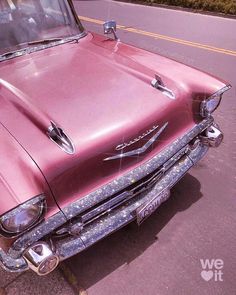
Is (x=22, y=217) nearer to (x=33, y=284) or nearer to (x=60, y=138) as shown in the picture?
(x=60, y=138)

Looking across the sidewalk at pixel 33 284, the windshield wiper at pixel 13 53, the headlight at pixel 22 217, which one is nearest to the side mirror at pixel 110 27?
the windshield wiper at pixel 13 53

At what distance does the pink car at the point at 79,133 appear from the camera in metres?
2.27

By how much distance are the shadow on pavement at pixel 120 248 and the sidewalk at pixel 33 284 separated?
0.13 metres

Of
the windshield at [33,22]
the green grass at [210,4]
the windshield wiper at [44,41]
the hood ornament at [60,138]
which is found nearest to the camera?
the hood ornament at [60,138]

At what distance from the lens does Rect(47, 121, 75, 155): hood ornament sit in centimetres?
239

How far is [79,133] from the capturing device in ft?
8.14

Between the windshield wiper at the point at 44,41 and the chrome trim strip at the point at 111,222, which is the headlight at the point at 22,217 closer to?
the chrome trim strip at the point at 111,222

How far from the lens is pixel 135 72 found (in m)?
3.17

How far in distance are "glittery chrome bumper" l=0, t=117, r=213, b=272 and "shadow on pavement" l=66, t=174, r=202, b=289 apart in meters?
0.49

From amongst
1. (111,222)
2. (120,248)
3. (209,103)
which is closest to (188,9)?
(209,103)

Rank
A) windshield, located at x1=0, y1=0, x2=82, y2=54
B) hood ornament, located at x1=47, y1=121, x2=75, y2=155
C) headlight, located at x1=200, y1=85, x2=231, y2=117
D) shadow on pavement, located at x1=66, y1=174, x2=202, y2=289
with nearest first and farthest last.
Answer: hood ornament, located at x1=47, y1=121, x2=75, y2=155 < shadow on pavement, located at x1=66, y1=174, x2=202, y2=289 < headlight, located at x1=200, y1=85, x2=231, y2=117 < windshield, located at x1=0, y1=0, x2=82, y2=54

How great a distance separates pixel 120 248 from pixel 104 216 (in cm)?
61

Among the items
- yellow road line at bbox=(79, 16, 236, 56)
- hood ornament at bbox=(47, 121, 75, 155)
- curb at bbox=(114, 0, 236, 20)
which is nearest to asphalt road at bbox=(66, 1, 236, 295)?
hood ornament at bbox=(47, 121, 75, 155)

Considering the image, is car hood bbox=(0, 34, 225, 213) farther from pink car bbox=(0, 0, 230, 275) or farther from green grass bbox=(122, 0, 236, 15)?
green grass bbox=(122, 0, 236, 15)
